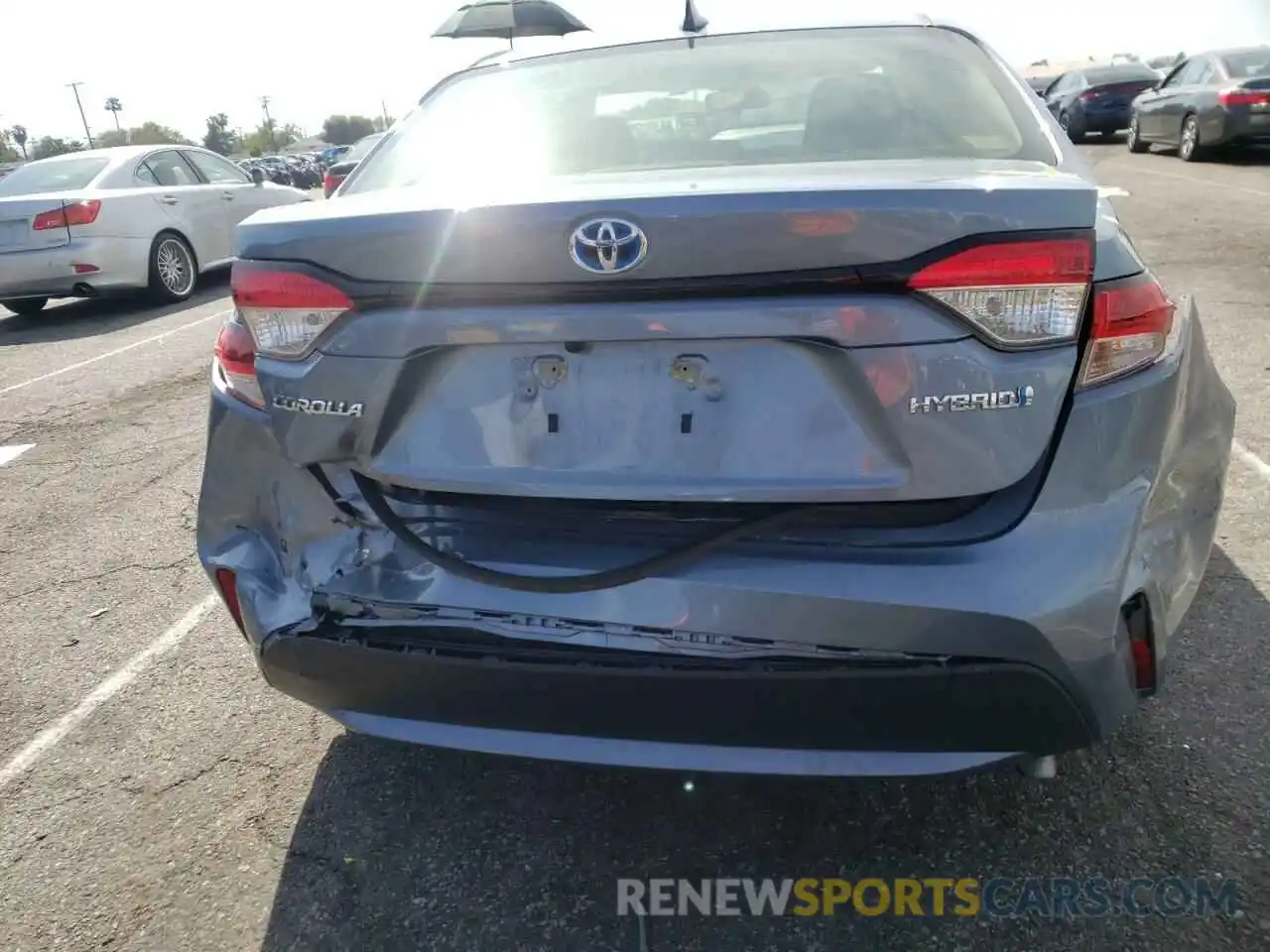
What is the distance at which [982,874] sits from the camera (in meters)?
1.95

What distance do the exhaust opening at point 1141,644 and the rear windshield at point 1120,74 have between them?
751 inches

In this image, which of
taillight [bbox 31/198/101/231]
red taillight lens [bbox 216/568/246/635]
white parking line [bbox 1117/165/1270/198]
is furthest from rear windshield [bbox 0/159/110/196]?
white parking line [bbox 1117/165/1270/198]

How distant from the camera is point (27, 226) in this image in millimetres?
8711

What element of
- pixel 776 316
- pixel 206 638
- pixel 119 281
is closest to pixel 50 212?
pixel 119 281

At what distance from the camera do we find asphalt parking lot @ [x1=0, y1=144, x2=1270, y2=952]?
6.23 feet

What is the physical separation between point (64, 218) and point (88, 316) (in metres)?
1.15

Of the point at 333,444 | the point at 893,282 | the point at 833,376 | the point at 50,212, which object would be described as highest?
the point at 893,282

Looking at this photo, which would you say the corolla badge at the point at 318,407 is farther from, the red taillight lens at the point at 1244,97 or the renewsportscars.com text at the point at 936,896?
the red taillight lens at the point at 1244,97

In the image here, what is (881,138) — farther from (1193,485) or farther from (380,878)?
(380,878)

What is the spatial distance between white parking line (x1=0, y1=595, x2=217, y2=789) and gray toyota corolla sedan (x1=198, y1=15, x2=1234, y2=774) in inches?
44.2

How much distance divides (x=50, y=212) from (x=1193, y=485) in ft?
31.2

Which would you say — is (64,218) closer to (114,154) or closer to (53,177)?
(53,177)

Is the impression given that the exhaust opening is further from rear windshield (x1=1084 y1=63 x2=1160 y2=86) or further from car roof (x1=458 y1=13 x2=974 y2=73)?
rear windshield (x1=1084 y1=63 x2=1160 y2=86)

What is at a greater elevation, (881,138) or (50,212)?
(881,138)
